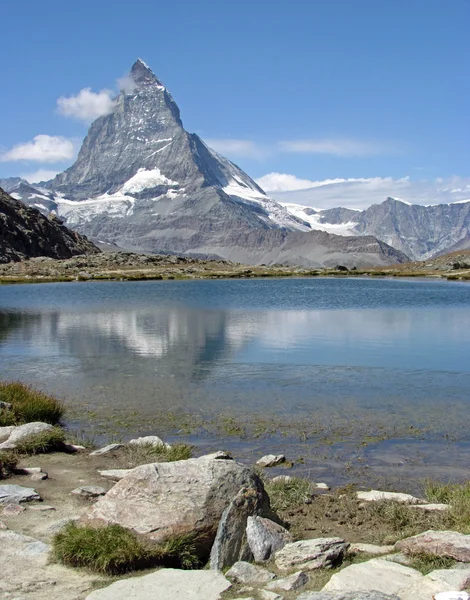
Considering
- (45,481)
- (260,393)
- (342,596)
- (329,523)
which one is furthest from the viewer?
(260,393)

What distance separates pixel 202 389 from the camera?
29.9 metres

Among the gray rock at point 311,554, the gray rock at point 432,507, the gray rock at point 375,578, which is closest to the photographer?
the gray rock at point 375,578

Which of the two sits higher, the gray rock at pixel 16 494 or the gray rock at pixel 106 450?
the gray rock at pixel 16 494

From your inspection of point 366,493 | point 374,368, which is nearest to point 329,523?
point 366,493

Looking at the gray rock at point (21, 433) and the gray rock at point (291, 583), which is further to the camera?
the gray rock at point (21, 433)

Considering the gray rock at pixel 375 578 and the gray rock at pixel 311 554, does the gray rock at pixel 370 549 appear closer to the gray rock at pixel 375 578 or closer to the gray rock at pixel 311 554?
the gray rock at pixel 311 554

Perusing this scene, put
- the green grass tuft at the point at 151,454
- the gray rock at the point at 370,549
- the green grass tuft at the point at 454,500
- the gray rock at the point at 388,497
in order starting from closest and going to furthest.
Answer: the gray rock at the point at 370,549
the green grass tuft at the point at 454,500
the gray rock at the point at 388,497
the green grass tuft at the point at 151,454

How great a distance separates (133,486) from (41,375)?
2375 cm

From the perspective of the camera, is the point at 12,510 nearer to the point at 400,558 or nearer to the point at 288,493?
the point at 288,493

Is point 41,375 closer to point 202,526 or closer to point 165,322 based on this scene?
point 202,526

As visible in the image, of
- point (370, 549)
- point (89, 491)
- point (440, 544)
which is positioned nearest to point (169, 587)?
point (370, 549)

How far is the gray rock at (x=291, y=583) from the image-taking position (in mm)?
9477

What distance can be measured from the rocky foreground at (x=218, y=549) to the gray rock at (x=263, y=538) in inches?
0.7

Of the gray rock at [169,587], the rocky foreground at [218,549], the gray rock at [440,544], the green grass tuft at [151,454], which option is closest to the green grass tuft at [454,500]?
the rocky foreground at [218,549]
